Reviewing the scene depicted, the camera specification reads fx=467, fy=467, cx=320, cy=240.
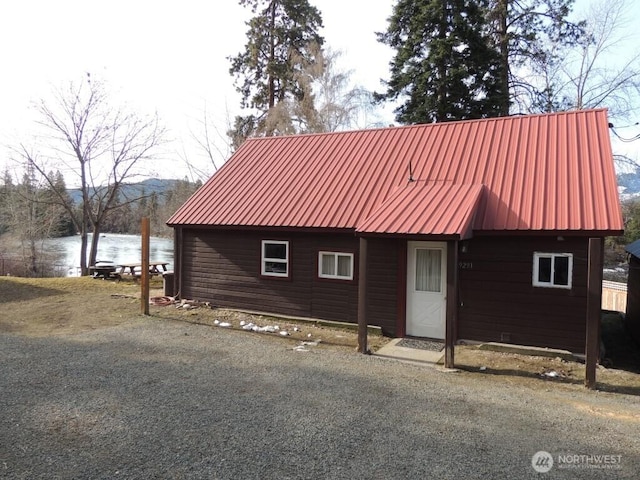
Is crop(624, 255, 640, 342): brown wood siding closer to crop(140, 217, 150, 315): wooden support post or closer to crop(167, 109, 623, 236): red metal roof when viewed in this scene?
crop(167, 109, 623, 236): red metal roof

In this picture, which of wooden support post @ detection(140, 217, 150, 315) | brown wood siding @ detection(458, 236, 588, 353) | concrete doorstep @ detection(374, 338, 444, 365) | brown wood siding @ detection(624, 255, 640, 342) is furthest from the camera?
brown wood siding @ detection(624, 255, 640, 342)

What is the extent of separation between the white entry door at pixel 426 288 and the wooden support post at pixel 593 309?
3001 mm

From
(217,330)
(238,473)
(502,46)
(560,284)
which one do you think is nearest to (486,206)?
(560,284)

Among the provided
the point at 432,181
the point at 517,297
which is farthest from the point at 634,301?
the point at 432,181

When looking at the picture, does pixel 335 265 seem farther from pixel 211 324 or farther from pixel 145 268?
pixel 145 268

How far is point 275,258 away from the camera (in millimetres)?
11883

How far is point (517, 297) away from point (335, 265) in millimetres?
4025

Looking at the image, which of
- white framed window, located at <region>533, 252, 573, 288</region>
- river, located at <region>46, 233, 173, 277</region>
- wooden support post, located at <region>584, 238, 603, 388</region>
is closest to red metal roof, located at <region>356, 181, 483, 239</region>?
white framed window, located at <region>533, 252, 573, 288</region>

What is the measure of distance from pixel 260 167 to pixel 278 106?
13.1 metres

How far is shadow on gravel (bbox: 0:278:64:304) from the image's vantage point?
1385cm

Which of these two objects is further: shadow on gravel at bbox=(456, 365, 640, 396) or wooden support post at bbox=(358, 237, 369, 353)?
wooden support post at bbox=(358, 237, 369, 353)

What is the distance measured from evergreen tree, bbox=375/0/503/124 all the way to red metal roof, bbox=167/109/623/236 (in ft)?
29.4

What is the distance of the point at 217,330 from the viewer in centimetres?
1041

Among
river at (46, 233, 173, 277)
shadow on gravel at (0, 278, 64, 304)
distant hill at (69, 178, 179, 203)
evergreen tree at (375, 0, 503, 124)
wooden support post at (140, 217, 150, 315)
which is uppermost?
evergreen tree at (375, 0, 503, 124)
